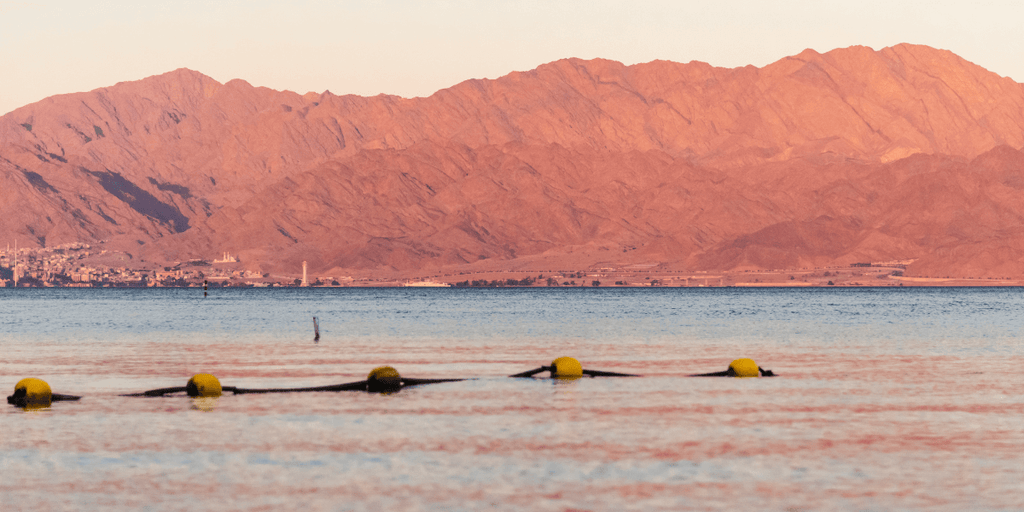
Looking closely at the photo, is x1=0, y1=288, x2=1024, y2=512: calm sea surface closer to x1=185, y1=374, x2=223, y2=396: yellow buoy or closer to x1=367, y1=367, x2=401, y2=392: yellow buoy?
x1=185, y1=374, x2=223, y2=396: yellow buoy

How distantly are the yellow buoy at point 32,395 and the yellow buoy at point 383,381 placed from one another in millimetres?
11825

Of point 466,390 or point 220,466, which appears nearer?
point 220,466

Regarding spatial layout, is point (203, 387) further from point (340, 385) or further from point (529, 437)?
point (529, 437)

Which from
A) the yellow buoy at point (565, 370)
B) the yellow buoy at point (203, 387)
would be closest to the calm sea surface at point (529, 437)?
the yellow buoy at point (203, 387)

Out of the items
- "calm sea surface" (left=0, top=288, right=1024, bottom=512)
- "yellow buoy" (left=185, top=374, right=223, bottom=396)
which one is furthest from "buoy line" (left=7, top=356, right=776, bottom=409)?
"calm sea surface" (left=0, top=288, right=1024, bottom=512)

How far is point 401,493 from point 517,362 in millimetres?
39732

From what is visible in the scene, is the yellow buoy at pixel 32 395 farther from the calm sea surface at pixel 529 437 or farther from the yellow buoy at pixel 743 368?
the yellow buoy at pixel 743 368

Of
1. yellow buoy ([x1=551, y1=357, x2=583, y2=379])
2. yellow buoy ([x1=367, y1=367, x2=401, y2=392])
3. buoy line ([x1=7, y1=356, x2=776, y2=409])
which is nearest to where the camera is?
buoy line ([x1=7, y1=356, x2=776, y2=409])

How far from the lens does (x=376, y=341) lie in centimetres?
9050

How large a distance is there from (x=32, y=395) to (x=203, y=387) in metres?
6.15

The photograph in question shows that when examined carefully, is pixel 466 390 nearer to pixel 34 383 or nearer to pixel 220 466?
pixel 34 383

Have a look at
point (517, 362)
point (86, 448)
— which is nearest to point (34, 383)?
point (86, 448)

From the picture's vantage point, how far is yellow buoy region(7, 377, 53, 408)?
43875 mm

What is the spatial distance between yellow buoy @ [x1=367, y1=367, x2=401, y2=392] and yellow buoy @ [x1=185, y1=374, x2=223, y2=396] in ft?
18.8
